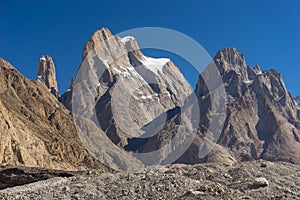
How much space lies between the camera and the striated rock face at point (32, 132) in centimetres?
6650

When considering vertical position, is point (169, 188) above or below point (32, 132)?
below

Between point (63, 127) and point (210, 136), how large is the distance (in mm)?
105795

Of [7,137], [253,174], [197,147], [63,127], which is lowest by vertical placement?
[253,174]

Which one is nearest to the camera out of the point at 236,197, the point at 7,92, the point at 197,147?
the point at 236,197

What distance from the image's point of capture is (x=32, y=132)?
3147 inches

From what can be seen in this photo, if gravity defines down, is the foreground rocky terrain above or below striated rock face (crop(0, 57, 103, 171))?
below

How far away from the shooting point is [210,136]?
198750mm

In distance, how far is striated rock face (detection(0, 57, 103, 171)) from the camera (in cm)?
6650

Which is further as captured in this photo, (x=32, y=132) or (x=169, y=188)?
(x=32, y=132)

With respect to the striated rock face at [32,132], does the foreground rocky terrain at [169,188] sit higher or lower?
lower

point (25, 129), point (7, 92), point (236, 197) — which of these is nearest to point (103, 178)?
point (236, 197)

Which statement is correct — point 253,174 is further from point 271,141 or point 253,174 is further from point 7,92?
point 271,141

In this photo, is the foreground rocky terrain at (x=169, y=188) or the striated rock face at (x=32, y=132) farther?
the striated rock face at (x=32, y=132)

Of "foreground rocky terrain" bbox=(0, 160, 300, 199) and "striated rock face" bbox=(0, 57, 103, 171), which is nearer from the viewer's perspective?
"foreground rocky terrain" bbox=(0, 160, 300, 199)
